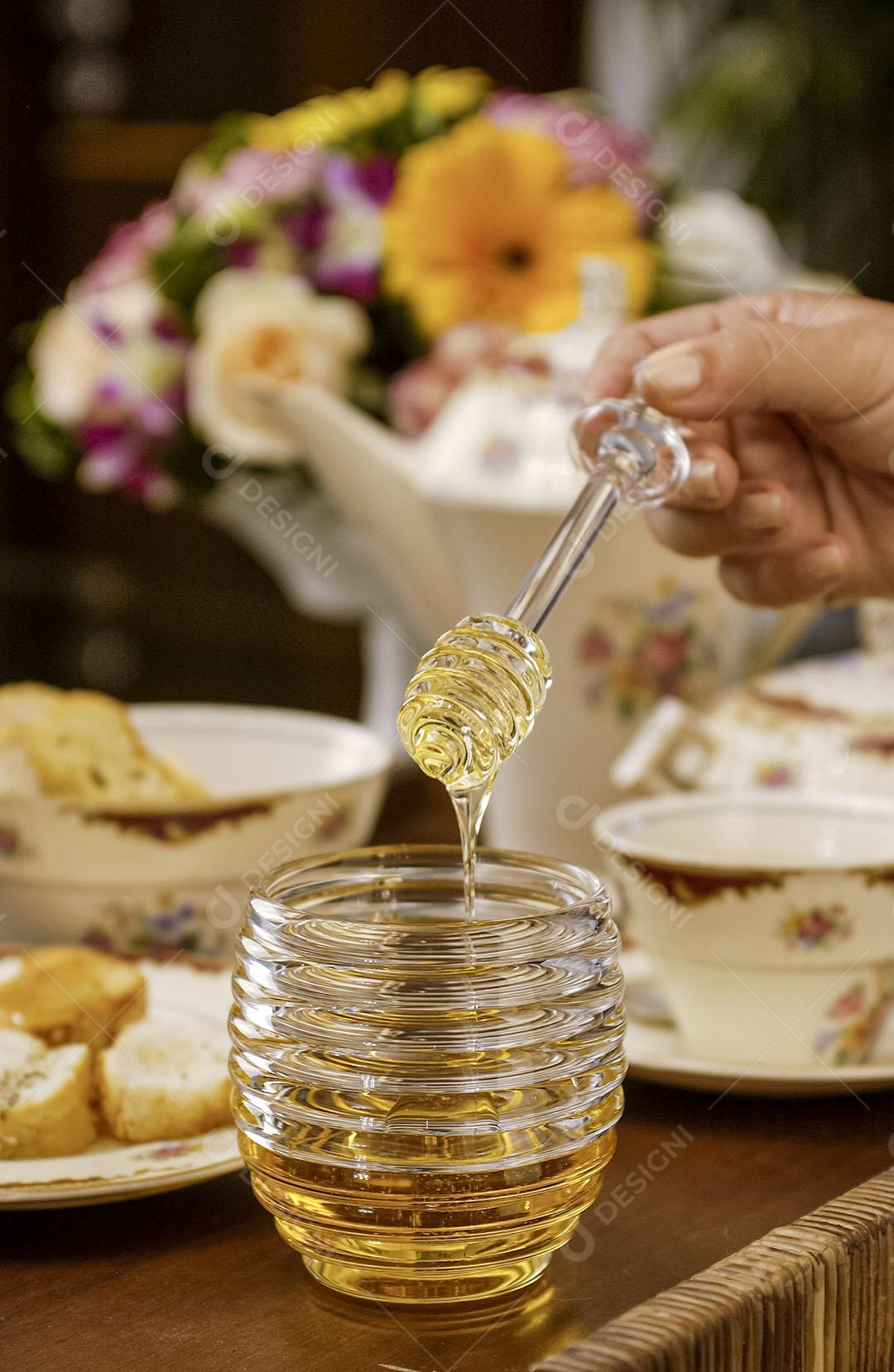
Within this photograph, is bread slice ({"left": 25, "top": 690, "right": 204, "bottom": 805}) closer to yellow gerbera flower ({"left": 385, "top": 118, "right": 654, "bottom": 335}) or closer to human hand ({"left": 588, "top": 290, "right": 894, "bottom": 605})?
human hand ({"left": 588, "top": 290, "right": 894, "bottom": 605})

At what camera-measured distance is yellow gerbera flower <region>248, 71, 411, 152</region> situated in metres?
1.47

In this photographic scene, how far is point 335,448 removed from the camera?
116cm

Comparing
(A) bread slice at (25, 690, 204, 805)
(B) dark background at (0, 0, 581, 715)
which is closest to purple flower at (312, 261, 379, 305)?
(A) bread slice at (25, 690, 204, 805)

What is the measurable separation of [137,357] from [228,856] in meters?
0.67

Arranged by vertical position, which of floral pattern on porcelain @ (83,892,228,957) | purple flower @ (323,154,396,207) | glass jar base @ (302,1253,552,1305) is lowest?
floral pattern on porcelain @ (83,892,228,957)

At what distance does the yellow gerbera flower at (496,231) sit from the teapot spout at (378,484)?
264 millimetres

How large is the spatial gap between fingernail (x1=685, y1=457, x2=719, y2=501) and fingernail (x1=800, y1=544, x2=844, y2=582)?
99 mm

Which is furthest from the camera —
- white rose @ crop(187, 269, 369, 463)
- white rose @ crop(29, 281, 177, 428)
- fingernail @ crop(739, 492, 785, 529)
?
white rose @ crop(29, 281, 177, 428)

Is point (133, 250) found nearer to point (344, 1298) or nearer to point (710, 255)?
point (710, 255)

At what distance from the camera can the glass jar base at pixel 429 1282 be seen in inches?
21.2

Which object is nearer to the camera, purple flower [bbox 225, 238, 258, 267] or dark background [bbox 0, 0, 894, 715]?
purple flower [bbox 225, 238, 258, 267]

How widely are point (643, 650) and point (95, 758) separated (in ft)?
1.23

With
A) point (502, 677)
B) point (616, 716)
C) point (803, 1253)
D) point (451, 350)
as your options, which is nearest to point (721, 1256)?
point (803, 1253)

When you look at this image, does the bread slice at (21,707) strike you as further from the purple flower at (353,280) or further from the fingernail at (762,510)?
the purple flower at (353,280)
